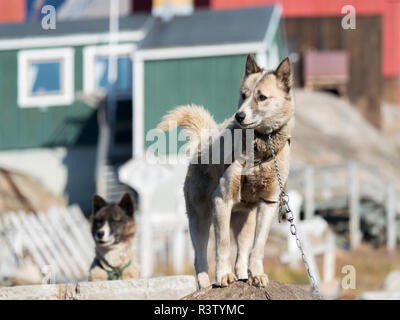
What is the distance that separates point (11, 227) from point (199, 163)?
12.6 meters

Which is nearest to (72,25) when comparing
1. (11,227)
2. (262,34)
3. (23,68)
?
(23,68)

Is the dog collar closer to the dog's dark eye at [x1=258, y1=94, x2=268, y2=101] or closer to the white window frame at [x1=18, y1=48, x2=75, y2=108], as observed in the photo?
the dog's dark eye at [x1=258, y1=94, x2=268, y2=101]

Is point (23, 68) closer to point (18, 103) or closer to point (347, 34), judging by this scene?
point (18, 103)

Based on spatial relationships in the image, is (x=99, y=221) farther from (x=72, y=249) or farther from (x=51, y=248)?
(x=51, y=248)

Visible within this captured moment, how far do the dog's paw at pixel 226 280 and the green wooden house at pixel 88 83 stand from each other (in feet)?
51.7

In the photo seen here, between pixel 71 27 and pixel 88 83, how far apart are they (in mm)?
2063

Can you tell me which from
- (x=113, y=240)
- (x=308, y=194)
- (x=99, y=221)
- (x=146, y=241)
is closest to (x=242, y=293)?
(x=113, y=240)

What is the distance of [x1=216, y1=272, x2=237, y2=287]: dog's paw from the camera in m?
5.45

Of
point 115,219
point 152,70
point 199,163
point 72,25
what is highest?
point 72,25

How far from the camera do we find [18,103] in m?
23.3

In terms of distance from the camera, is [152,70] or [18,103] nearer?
[152,70]

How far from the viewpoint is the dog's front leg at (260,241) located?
5.45 metres

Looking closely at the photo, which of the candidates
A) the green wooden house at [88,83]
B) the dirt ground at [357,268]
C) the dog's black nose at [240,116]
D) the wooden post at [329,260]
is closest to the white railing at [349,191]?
the dirt ground at [357,268]

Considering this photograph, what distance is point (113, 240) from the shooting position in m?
7.79
